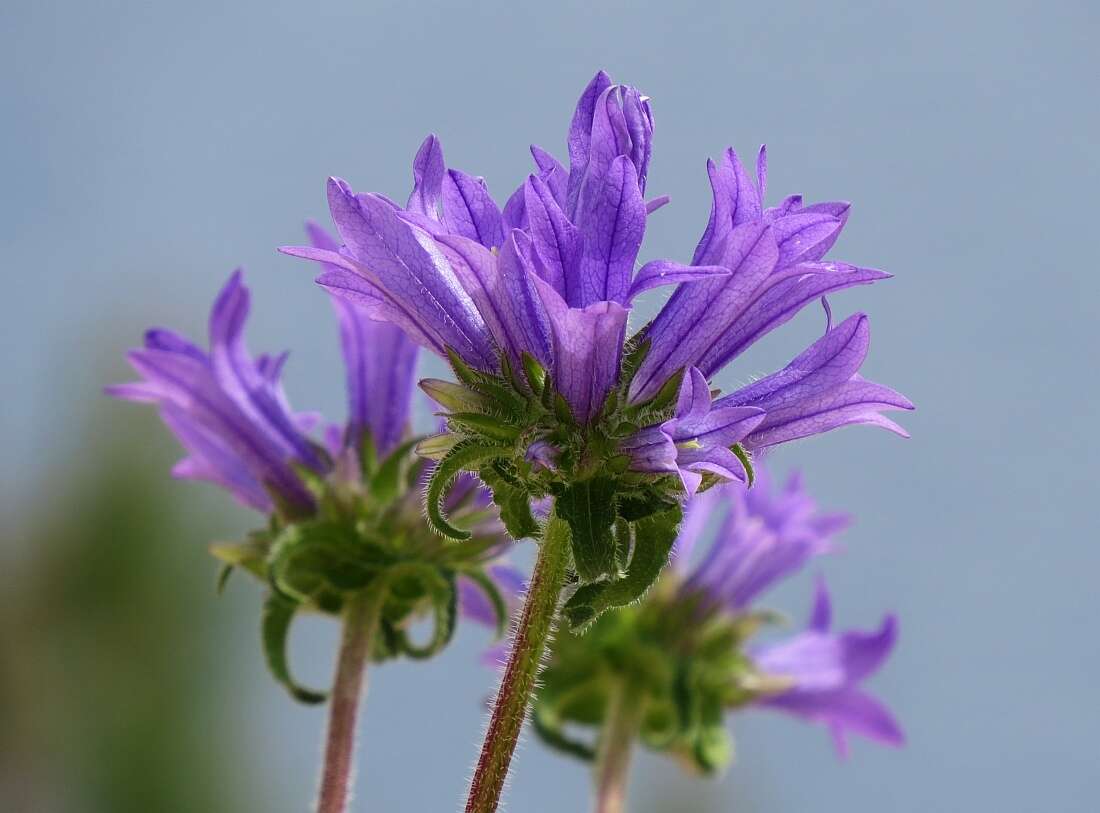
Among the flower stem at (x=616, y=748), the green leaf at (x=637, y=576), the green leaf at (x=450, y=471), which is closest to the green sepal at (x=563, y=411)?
the green leaf at (x=450, y=471)

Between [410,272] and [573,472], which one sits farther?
[410,272]

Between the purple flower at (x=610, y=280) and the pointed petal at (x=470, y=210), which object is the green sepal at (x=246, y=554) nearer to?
the purple flower at (x=610, y=280)

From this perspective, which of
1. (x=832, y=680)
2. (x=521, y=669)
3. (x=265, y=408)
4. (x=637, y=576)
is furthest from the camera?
(x=832, y=680)

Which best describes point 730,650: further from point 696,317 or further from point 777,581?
point 696,317

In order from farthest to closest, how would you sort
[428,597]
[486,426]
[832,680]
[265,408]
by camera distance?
[832,680] → [265,408] → [428,597] → [486,426]

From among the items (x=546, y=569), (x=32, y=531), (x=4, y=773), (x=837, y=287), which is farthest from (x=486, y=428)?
(x=32, y=531)

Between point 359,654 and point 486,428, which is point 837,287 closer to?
point 486,428

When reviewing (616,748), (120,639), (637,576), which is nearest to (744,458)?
(637,576)
